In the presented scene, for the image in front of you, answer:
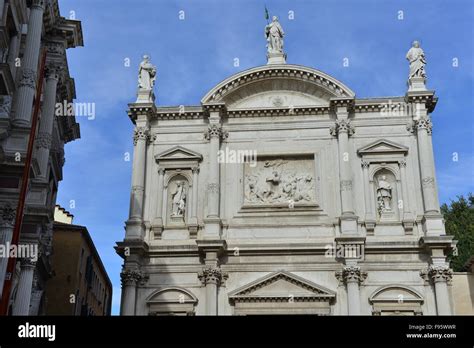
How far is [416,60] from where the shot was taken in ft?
94.4

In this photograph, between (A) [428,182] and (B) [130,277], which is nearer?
(B) [130,277]

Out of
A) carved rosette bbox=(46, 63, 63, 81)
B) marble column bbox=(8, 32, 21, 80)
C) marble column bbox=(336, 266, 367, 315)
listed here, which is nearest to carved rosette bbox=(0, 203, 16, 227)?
marble column bbox=(8, 32, 21, 80)

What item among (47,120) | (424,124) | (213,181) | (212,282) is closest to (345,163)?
(424,124)

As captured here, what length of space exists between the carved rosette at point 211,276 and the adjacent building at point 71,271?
10785 millimetres

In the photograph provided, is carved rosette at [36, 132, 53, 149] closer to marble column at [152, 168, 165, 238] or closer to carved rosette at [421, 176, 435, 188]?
marble column at [152, 168, 165, 238]

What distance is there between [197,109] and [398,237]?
11206 millimetres

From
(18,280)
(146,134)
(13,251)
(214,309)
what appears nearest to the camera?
(13,251)

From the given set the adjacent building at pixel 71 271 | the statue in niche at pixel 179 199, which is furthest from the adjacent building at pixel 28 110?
the adjacent building at pixel 71 271

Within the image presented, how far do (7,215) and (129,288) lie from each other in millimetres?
9297

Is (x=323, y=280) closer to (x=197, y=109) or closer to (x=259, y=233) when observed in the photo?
(x=259, y=233)

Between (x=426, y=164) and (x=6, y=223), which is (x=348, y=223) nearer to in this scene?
(x=426, y=164)

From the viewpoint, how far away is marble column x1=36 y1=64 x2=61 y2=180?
21277 millimetres

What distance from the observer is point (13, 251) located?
13.4 meters
